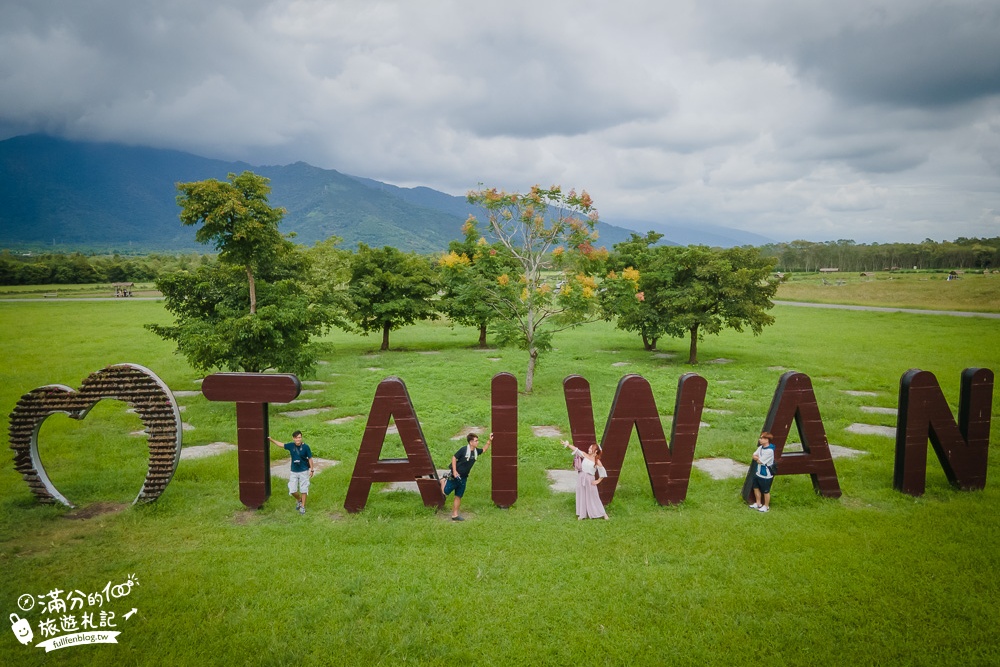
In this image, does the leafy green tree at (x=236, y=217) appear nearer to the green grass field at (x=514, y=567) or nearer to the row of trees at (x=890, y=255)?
the green grass field at (x=514, y=567)

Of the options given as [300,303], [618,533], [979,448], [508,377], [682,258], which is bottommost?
[618,533]

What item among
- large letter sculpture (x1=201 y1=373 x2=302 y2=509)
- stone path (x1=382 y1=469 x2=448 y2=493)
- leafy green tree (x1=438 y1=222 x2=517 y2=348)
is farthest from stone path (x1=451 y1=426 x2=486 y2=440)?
leafy green tree (x1=438 y1=222 x2=517 y2=348)

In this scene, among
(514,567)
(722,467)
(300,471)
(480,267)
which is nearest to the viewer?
(514,567)

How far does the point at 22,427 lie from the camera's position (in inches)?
330

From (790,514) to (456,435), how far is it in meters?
6.86

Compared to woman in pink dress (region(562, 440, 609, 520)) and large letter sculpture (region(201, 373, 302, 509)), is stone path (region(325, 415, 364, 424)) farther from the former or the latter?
woman in pink dress (region(562, 440, 609, 520))

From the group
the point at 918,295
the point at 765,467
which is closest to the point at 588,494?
the point at 765,467

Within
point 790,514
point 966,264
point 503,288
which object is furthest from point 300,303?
point 966,264

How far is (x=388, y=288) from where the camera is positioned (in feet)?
83.5

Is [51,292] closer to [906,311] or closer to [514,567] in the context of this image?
[514,567]

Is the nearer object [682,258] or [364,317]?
[682,258]

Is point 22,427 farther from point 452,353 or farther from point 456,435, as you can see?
point 452,353

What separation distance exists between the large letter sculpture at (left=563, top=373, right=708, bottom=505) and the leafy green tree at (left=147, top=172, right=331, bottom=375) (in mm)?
8622

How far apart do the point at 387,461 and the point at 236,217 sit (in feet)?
27.6
